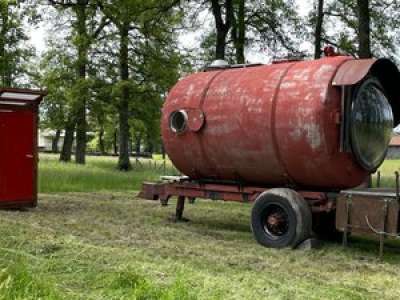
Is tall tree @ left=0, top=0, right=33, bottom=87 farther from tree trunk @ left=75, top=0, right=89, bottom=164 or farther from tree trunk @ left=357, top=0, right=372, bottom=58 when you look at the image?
tree trunk @ left=357, top=0, right=372, bottom=58

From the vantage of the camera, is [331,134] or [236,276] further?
[331,134]

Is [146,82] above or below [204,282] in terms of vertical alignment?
above

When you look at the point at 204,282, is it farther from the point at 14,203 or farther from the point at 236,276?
the point at 14,203

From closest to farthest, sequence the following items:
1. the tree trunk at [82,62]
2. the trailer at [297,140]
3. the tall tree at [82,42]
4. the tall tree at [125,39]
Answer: the trailer at [297,140] < the tall tree at [125,39] < the tall tree at [82,42] < the tree trunk at [82,62]

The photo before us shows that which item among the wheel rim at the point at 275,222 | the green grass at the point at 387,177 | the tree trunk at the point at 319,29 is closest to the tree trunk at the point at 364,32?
the green grass at the point at 387,177

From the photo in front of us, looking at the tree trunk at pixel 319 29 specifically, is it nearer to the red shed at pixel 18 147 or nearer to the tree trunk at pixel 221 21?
the tree trunk at pixel 221 21

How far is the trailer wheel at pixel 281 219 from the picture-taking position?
912 cm

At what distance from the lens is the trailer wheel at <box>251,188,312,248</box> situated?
9.12 meters

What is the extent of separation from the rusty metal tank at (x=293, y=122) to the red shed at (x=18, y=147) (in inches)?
133

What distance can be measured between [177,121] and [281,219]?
9.29ft

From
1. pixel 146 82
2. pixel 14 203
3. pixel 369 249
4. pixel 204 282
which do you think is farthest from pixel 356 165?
pixel 146 82

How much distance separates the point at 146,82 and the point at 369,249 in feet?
69.9

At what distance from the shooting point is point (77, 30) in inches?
1177

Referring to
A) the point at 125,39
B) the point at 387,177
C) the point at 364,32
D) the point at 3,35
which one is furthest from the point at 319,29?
the point at 3,35
